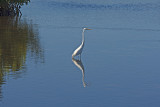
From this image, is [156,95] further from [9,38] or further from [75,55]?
[9,38]

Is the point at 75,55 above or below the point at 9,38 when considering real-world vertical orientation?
below

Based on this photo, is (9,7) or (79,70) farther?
(9,7)

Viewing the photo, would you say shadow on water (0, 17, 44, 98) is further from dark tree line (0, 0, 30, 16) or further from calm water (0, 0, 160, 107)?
dark tree line (0, 0, 30, 16)

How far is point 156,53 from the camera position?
2022 cm

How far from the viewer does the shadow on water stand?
1588 centimetres

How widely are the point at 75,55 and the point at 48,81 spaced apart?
4.08 meters

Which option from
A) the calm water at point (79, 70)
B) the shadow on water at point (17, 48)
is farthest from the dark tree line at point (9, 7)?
the calm water at point (79, 70)

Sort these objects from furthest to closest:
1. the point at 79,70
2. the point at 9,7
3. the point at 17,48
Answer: the point at 9,7
the point at 17,48
the point at 79,70

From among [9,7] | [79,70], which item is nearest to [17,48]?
[79,70]

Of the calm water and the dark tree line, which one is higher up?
the dark tree line

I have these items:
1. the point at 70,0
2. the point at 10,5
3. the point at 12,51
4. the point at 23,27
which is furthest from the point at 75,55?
the point at 70,0

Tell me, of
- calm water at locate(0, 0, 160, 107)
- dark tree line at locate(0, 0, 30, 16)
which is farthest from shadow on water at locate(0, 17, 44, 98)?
dark tree line at locate(0, 0, 30, 16)

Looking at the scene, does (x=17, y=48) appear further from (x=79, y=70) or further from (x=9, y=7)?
(x=9, y=7)

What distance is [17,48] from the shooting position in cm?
2072
